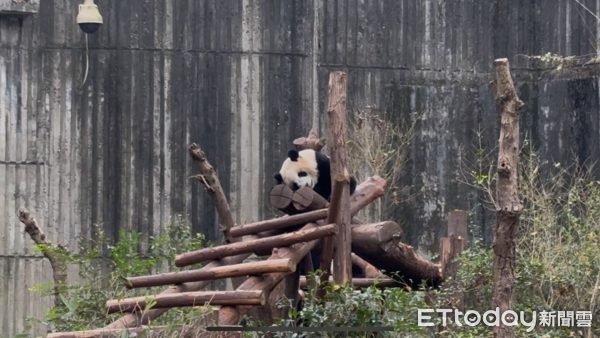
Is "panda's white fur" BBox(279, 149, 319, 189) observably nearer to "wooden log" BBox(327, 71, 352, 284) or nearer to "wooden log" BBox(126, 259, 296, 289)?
"wooden log" BBox(327, 71, 352, 284)

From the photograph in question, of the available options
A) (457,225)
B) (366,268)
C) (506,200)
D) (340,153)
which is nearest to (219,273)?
(340,153)

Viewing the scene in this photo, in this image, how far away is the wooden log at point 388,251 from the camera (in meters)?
6.85

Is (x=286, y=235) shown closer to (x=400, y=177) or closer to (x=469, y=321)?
(x=469, y=321)

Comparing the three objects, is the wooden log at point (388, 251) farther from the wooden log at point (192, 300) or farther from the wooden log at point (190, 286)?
the wooden log at point (192, 300)

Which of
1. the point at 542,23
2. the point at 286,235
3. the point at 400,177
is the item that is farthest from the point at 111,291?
the point at 542,23

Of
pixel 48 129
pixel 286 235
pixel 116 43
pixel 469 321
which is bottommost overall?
pixel 469 321

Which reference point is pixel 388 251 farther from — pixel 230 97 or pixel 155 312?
pixel 230 97

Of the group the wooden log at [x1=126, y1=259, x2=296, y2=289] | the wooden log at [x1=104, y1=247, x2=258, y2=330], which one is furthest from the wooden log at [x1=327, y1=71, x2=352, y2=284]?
the wooden log at [x1=104, y1=247, x2=258, y2=330]

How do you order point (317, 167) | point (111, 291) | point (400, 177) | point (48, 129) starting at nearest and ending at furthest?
point (111, 291)
point (317, 167)
point (48, 129)
point (400, 177)

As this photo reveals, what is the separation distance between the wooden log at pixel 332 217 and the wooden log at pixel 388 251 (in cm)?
29

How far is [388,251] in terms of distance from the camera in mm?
6938

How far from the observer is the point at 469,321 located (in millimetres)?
6629

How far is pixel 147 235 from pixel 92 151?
1.02 metres

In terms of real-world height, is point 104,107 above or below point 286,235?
above
